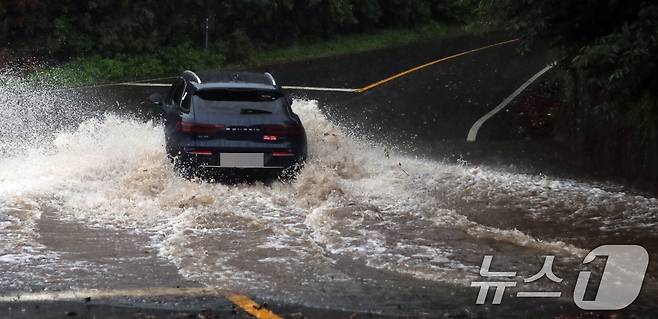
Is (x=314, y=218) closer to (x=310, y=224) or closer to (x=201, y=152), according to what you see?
(x=310, y=224)

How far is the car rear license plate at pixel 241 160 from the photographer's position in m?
11.6

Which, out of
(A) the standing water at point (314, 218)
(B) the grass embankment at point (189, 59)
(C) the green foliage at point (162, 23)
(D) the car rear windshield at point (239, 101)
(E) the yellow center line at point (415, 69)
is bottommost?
(B) the grass embankment at point (189, 59)

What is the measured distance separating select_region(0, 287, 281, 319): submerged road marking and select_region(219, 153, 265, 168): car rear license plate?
13.1 feet

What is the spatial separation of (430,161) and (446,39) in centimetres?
2283

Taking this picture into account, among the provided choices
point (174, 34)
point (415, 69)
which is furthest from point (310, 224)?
point (415, 69)

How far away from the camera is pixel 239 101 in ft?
39.1

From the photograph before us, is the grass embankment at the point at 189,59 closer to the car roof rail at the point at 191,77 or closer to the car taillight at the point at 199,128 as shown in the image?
the car roof rail at the point at 191,77

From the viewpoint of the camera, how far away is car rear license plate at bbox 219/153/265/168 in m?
11.6

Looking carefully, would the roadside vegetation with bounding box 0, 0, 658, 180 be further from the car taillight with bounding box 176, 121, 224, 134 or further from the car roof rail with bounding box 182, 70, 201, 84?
the car roof rail with bounding box 182, 70, 201, 84

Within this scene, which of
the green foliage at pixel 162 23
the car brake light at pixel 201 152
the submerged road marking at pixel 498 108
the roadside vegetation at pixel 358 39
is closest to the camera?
the roadside vegetation at pixel 358 39

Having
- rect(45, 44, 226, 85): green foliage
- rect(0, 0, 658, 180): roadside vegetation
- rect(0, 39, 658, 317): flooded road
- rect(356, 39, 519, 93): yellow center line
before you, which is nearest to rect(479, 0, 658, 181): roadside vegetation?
rect(0, 0, 658, 180): roadside vegetation

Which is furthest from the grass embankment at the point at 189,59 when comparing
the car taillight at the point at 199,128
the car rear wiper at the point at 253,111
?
the car rear wiper at the point at 253,111

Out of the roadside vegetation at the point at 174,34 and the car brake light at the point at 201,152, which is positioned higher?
the car brake light at the point at 201,152

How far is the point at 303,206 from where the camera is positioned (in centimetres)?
1118
